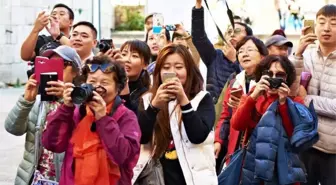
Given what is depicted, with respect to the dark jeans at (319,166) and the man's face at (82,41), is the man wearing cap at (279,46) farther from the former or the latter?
the man's face at (82,41)

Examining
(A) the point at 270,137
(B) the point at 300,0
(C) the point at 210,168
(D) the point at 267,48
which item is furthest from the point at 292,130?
(B) the point at 300,0

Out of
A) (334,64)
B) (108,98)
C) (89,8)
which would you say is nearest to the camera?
(108,98)

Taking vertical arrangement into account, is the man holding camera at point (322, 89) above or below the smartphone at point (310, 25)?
below

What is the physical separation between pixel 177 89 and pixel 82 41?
1.68m

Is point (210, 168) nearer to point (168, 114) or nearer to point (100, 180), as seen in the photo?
point (168, 114)

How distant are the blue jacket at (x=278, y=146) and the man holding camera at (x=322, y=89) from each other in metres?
0.54

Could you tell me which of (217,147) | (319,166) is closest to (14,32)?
(217,147)

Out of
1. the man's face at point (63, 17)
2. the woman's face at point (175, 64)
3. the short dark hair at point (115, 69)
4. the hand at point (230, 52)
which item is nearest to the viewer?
the short dark hair at point (115, 69)

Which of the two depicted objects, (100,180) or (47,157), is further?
(47,157)

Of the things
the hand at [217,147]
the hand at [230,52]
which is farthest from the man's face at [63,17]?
the hand at [217,147]

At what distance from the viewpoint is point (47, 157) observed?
182 inches

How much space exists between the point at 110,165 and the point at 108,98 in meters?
0.39

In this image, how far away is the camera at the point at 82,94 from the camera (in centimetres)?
385

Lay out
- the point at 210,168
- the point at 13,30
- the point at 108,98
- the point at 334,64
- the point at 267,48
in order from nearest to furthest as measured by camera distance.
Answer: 1. the point at 108,98
2. the point at 210,168
3. the point at 334,64
4. the point at 267,48
5. the point at 13,30
